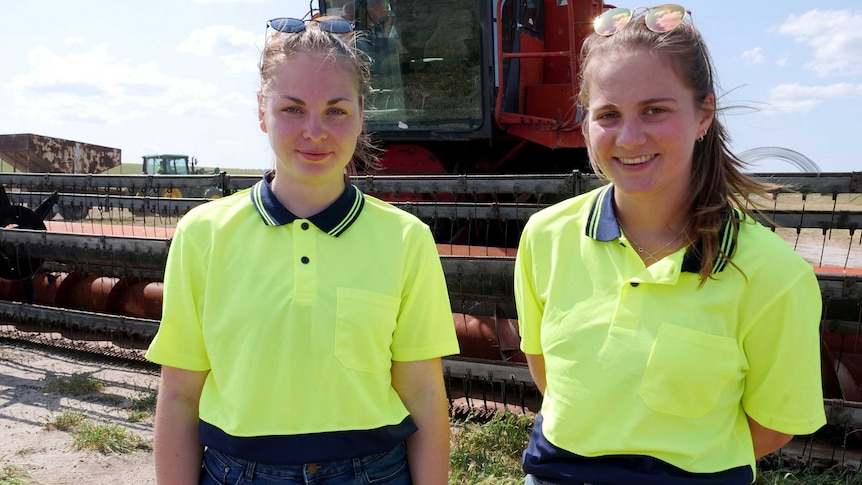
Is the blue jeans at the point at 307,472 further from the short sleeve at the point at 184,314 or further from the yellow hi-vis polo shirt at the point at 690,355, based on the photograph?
the yellow hi-vis polo shirt at the point at 690,355

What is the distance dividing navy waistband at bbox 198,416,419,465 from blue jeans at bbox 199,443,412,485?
19 millimetres

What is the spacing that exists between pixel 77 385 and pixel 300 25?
375cm

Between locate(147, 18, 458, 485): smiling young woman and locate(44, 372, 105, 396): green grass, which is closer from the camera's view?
locate(147, 18, 458, 485): smiling young woman

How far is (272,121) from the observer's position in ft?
5.05

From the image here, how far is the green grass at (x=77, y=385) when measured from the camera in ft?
14.6

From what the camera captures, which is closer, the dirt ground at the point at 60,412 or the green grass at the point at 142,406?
the dirt ground at the point at 60,412

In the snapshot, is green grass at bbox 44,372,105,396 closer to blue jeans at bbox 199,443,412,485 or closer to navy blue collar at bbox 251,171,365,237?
blue jeans at bbox 199,443,412,485

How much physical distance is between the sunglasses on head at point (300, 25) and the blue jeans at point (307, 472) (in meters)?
1.01

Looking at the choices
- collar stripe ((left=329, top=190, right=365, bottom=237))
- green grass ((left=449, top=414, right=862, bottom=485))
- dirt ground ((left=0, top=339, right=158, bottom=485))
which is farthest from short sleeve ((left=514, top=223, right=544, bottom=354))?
dirt ground ((left=0, top=339, right=158, bottom=485))

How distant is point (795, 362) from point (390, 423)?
851 millimetres

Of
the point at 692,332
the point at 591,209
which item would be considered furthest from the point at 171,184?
the point at 692,332

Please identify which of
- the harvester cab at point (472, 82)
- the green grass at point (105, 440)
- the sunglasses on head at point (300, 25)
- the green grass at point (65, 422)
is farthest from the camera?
the harvester cab at point (472, 82)

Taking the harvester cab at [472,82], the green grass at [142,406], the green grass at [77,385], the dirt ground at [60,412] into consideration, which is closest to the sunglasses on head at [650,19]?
the dirt ground at [60,412]

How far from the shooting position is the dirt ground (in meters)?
3.41
